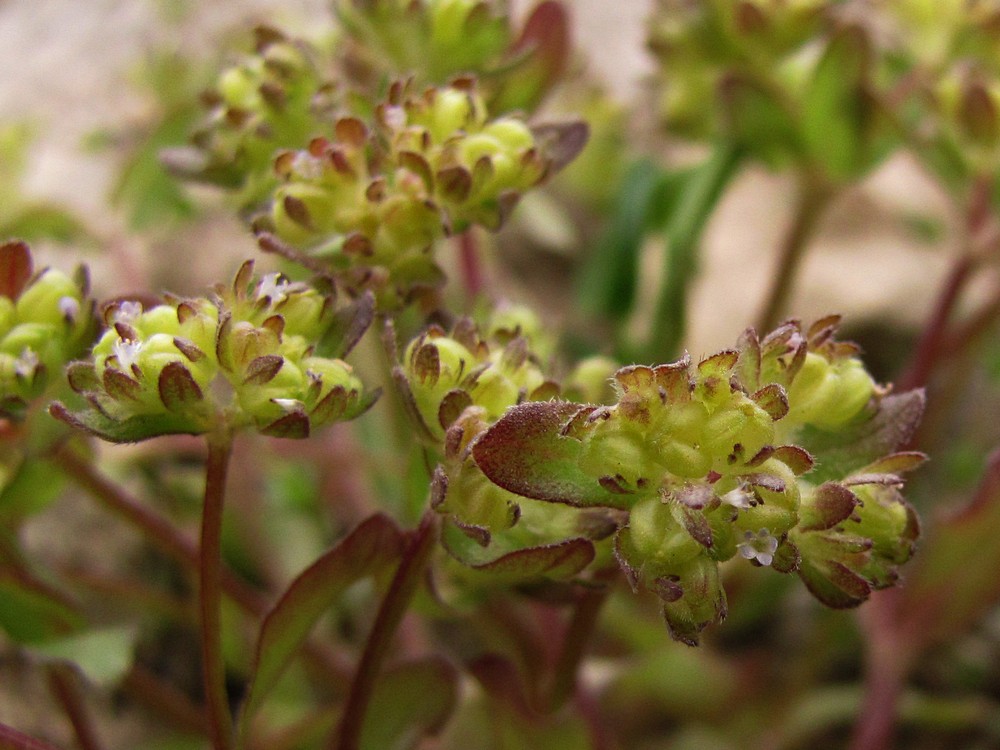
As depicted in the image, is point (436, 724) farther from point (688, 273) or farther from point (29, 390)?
point (688, 273)

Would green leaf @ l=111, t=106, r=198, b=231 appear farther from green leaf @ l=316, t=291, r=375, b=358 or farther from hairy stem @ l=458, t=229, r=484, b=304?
green leaf @ l=316, t=291, r=375, b=358

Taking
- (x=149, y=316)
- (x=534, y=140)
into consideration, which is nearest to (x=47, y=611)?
(x=149, y=316)

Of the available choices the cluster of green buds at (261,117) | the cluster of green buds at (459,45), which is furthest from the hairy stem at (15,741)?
the cluster of green buds at (459,45)

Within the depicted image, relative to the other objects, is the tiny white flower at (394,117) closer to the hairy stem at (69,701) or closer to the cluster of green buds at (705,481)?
the cluster of green buds at (705,481)

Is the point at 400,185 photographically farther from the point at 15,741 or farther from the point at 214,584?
the point at 15,741

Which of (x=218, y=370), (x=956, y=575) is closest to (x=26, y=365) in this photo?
(x=218, y=370)
